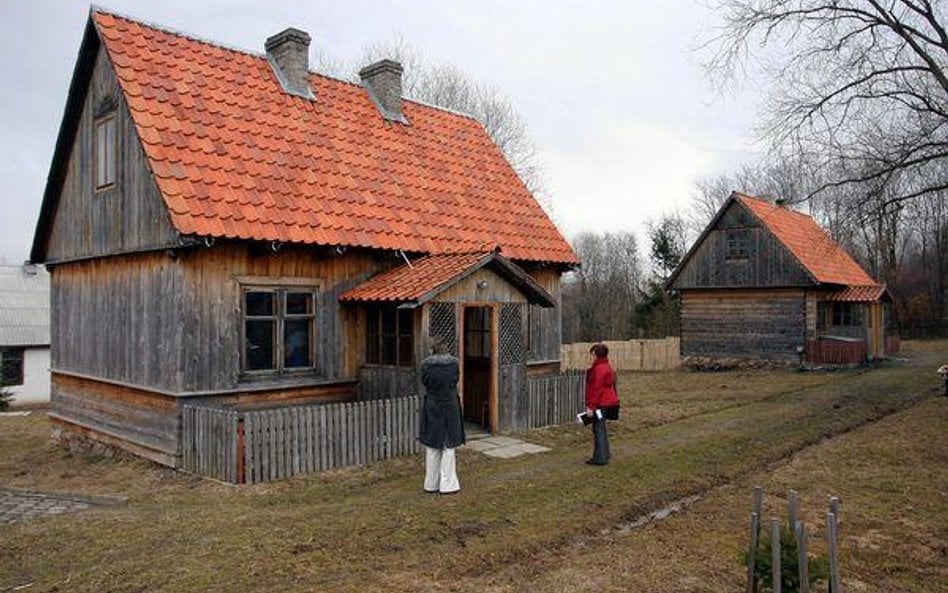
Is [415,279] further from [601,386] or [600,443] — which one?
[600,443]

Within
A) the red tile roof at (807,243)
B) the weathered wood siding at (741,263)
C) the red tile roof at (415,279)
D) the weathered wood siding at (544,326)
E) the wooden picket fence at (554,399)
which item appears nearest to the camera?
the red tile roof at (415,279)

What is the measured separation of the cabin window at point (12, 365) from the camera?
37438 mm

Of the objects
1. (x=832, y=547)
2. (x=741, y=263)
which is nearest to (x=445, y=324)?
(x=832, y=547)

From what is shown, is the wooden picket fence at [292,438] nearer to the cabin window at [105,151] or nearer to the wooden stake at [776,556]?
the cabin window at [105,151]

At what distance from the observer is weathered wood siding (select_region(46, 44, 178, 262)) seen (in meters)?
12.5

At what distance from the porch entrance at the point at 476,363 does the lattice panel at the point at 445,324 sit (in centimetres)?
212

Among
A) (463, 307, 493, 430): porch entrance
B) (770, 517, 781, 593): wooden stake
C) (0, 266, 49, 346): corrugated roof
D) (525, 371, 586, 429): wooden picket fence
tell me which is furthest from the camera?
(0, 266, 49, 346): corrugated roof

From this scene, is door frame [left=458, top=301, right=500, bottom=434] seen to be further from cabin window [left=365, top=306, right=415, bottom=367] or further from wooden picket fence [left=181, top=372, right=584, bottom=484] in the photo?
wooden picket fence [left=181, top=372, right=584, bottom=484]

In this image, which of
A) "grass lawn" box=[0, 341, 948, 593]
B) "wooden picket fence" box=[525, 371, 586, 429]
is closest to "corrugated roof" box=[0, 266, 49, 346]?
"grass lawn" box=[0, 341, 948, 593]

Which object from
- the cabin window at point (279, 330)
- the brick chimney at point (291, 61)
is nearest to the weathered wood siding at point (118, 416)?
the cabin window at point (279, 330)

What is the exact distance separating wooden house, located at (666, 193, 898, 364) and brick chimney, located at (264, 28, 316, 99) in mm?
21259

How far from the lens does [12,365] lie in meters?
38.1

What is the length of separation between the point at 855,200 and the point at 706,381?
→ 33.2 feet

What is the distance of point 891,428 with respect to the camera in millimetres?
15609
